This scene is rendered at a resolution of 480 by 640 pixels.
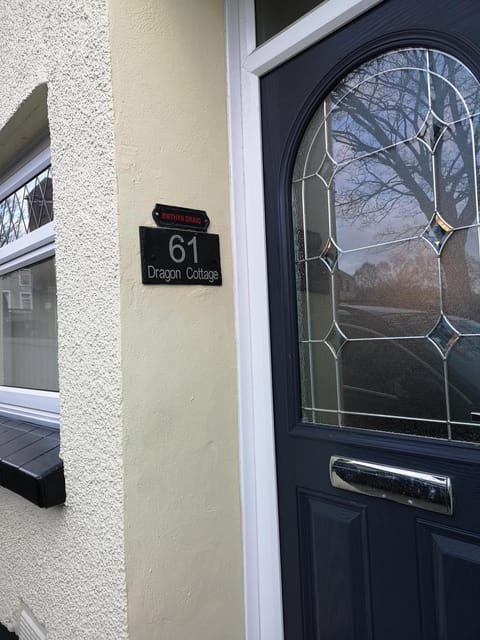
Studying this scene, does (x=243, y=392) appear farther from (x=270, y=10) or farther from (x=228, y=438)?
(x=270, y=10)

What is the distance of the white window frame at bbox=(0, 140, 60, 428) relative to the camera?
220 centimetres

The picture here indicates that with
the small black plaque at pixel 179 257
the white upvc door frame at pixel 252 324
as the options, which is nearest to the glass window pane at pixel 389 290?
the white upvc door frame at pixel 252 324

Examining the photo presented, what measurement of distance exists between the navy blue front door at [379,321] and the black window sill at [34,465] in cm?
78

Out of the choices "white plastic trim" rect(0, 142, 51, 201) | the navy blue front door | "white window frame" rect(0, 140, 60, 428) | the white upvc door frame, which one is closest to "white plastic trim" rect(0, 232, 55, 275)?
"white window frame" rect(0, 140, 60, 428)

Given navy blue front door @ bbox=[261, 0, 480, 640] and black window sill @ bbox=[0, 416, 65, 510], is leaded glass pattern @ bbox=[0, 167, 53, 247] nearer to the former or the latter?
black window sill @ bbox=[0, 416, 65, 510]

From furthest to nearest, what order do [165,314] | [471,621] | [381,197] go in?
[165,314], [381,197], [471,621]

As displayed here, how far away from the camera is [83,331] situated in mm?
1585

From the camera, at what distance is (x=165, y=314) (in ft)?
4.93

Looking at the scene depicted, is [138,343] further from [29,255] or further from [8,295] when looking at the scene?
[8,295]

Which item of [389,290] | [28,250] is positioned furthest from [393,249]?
[28,250]

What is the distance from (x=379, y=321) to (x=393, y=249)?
20 centimetres

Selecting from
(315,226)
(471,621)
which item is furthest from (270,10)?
(471,621)

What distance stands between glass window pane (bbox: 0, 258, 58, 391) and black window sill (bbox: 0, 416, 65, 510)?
0.90ft

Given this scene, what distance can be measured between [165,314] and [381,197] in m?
0.73
